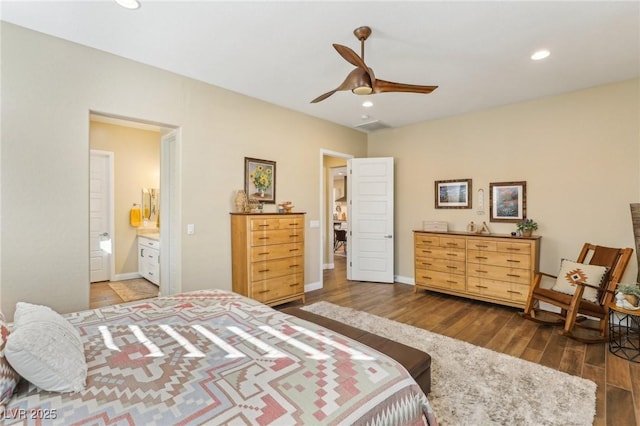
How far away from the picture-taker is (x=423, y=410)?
144 centimetres

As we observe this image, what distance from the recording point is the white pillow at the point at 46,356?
1.16 meters

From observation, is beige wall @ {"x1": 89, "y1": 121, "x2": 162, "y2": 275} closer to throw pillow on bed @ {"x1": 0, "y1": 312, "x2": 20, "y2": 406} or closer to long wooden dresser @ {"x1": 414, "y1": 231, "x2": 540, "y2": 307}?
throw pillow on bed @ {"x1": 0, "y1": 312, "x2": 20, "y2": 406}

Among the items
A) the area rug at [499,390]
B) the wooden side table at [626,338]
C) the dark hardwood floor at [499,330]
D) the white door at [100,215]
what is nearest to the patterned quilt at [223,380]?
the area rug at [499,390]

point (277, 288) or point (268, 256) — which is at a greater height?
point (268, 256)

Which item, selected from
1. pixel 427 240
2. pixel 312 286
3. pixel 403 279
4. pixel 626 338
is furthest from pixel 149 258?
pixel 626 338

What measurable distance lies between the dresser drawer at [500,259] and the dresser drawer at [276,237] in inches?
99.5

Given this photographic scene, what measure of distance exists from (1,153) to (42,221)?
2.05 ft

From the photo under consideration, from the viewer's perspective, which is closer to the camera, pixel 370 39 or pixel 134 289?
pixel 370 39

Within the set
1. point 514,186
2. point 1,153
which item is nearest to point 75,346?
point 1,153

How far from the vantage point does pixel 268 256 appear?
4.02 m

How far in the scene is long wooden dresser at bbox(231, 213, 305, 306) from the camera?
3.85 meters

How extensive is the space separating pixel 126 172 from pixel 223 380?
569cm

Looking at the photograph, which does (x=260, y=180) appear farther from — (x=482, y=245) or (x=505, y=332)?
(x=505, y=332)

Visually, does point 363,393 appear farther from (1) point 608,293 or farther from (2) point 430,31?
(1) point 608,293
